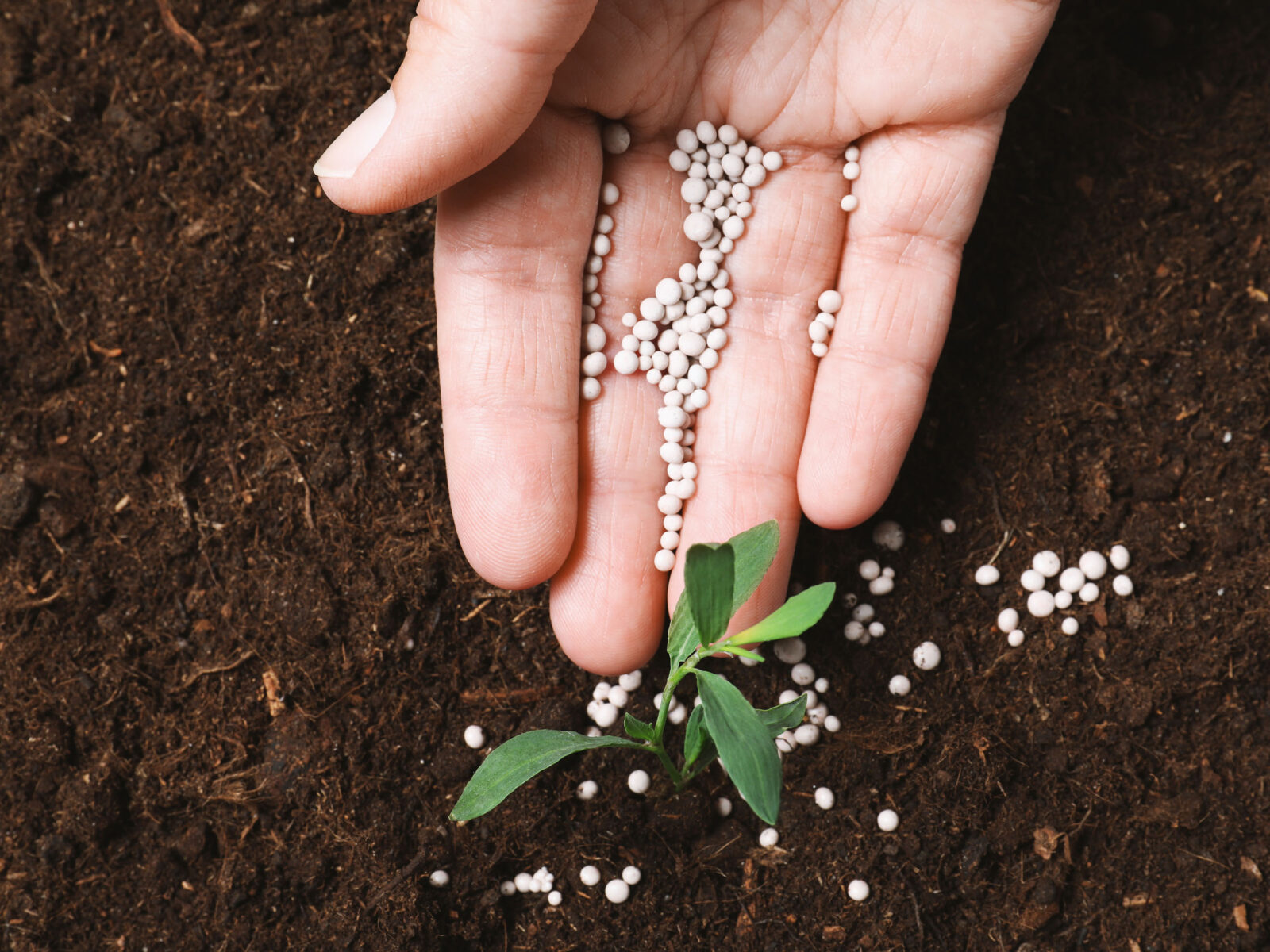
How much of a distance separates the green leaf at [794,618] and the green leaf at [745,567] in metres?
0.10

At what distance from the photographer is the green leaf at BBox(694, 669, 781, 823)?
1.29 metres

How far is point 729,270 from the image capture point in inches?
73.4

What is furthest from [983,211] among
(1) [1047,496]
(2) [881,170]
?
(1) [1047,496]

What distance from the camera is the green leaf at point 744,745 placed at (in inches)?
50.9

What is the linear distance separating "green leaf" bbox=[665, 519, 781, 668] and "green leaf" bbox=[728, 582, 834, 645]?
0.10 m

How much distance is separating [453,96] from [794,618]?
2.84 feet

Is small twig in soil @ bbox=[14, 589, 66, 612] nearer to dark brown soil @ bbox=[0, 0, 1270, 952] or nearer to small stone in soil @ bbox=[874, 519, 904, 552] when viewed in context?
dark brown soil @ bbox=[0, 0, 1270, 952]

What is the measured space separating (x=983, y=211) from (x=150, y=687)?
6.03 feet

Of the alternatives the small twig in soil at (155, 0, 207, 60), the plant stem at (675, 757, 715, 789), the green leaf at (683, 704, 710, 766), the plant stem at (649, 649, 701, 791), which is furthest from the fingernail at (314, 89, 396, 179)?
the plant stem at (675, 757, 715, 789)

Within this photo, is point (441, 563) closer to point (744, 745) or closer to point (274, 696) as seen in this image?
point (274, 696)

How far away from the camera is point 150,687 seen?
1.85 meters

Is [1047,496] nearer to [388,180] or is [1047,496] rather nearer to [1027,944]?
[1027,944]

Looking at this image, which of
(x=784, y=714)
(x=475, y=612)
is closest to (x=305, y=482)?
(x=475, y=612)

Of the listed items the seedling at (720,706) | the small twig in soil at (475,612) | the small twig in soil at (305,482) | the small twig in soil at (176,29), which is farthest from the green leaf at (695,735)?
the small twig in soil at (176,29)
